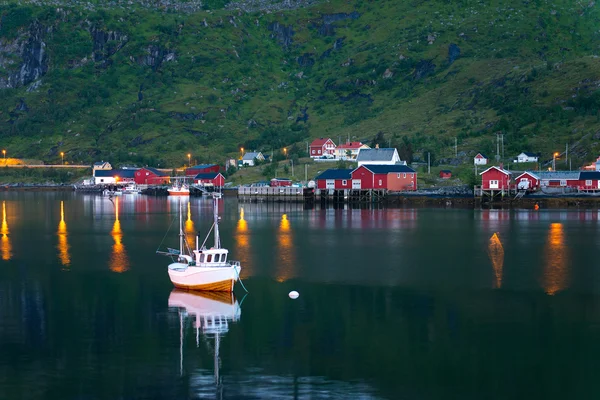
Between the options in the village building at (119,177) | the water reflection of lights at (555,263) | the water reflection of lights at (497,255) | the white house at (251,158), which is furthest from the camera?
the village building at (119,177)

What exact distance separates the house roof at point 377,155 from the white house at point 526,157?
23697 mm

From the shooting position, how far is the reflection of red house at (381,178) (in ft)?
435

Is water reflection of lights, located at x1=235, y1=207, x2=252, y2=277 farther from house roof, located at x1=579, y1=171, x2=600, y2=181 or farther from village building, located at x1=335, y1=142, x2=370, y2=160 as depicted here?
village building, located at x1=335, y1=142, x2=370, y2=160

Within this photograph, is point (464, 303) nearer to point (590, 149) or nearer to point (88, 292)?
point (88, 292)

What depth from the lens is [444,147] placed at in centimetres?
16738

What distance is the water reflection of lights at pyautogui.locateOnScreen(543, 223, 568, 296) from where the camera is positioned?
154 ft

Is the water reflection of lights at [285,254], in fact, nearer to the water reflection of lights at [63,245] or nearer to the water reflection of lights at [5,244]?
the water reflection of lights at [63,245]

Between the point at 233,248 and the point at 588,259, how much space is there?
27.8 m

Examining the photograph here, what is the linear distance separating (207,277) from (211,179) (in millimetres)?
133902

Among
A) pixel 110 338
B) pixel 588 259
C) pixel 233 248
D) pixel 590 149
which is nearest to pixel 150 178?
pixel 590 149

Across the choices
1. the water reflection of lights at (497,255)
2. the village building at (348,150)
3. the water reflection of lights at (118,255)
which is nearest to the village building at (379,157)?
the village building at (348,150)

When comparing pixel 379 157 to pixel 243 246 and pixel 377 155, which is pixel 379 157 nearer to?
pixel 377 155

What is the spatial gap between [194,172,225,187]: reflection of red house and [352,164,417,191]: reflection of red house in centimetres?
4559

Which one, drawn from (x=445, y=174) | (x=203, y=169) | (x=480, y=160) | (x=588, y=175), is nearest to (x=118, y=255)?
(x=588, y=175)
